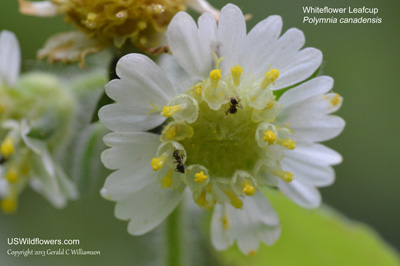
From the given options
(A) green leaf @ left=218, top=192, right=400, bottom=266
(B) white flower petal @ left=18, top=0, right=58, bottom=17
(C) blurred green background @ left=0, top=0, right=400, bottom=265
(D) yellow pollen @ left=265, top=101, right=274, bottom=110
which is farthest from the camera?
(C) blurred green background @ left=0, top=0, right=400, bottom=265

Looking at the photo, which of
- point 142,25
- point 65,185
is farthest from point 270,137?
point 65,185

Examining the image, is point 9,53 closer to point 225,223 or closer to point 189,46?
point 189,46

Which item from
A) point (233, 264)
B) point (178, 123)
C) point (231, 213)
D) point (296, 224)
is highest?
point (178, 123)

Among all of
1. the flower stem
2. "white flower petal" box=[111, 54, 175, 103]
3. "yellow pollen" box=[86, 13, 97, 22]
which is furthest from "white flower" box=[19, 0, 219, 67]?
the flower stem

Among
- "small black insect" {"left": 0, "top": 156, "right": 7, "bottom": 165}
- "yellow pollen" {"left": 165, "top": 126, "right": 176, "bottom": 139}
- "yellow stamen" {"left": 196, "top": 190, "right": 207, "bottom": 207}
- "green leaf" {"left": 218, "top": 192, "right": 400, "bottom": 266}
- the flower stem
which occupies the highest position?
"yellow pollen" {"left": 165, "top": 126, "right": 176, "bottom": 139}

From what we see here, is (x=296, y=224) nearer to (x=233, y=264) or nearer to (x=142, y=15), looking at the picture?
(x=233, y=264)

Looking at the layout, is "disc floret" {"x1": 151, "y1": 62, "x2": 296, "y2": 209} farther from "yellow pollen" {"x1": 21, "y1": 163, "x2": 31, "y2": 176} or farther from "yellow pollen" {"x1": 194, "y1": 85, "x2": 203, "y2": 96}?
"yellow pollen" {"x1": 21, "y1": 163, "x2": 31, "y2": 176}

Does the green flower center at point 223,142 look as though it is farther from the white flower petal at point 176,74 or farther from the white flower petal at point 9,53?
the white flower petal at point 9,53

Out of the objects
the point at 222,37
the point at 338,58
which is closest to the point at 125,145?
the point at 222,37
